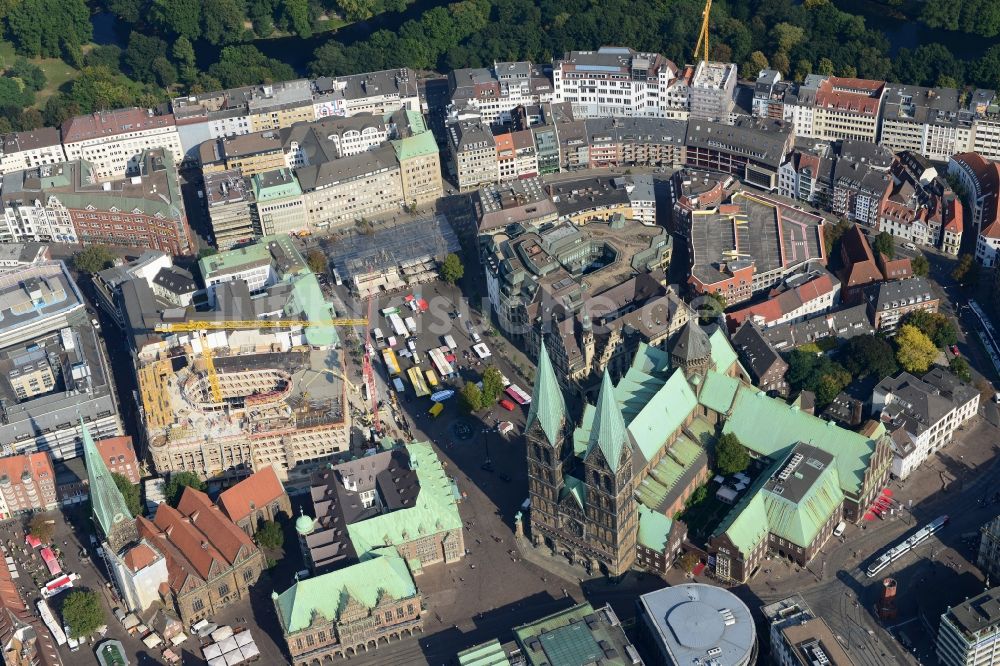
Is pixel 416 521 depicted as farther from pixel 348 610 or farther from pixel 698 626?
pixel 698 626

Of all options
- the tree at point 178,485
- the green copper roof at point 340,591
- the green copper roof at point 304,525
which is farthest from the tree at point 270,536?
the tree at point 178,485

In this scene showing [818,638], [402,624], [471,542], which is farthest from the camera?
[471,542]

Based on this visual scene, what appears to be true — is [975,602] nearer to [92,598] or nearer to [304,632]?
[304,632]

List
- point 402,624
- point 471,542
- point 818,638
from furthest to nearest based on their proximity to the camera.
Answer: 1. point 471,542
2. point 402,624
3. point 818,638

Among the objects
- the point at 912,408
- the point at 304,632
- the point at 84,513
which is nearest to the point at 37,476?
the point at 84,513

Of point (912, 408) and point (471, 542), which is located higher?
point (912, 408)

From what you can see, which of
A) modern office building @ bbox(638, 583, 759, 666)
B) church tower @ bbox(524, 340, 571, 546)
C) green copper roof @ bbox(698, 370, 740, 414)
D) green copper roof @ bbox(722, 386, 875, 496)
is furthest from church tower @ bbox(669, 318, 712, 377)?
modern office building @ bbox(638, 583, 759, 666)
